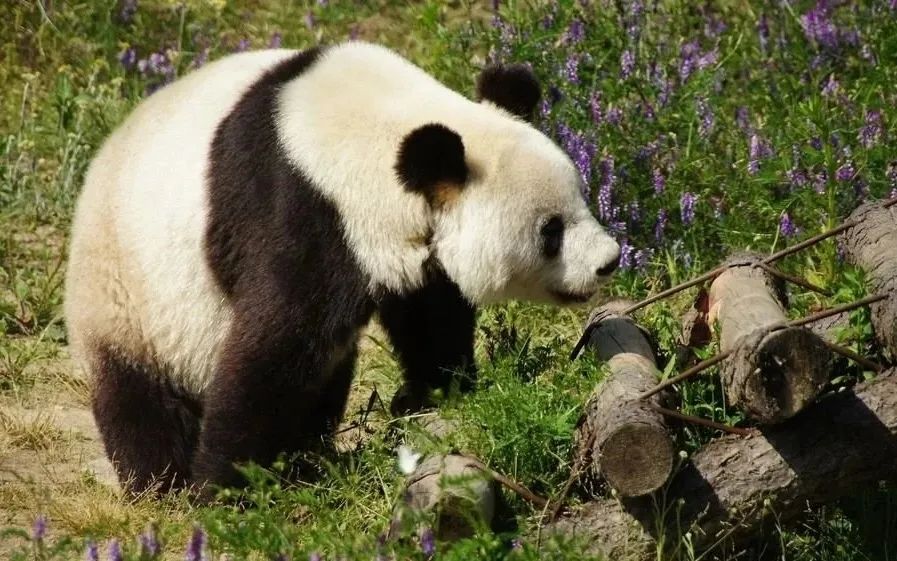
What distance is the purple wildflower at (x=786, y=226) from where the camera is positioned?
5809 mm

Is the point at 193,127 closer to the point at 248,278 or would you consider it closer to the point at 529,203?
the point at 248,278

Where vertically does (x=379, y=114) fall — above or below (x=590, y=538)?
above

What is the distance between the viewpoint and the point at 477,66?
6.79 meters

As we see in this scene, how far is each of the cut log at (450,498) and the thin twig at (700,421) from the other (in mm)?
530

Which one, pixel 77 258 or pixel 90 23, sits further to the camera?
pixel 90 23

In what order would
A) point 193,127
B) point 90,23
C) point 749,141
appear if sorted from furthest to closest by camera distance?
point 90,23
point 749,141
point 193,127

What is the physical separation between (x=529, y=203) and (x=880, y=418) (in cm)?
130

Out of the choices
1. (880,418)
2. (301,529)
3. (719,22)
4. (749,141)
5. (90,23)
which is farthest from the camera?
(90,23)

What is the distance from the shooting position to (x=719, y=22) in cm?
750

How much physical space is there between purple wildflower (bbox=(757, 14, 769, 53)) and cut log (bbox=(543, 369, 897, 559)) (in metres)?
3.63

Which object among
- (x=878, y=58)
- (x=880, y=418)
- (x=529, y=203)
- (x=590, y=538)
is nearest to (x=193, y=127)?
(x=529, y=203)

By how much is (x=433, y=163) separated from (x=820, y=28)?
337cm

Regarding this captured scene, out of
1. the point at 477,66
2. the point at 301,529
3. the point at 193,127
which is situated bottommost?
the point at 301,529

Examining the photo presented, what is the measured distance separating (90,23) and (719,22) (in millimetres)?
3800
